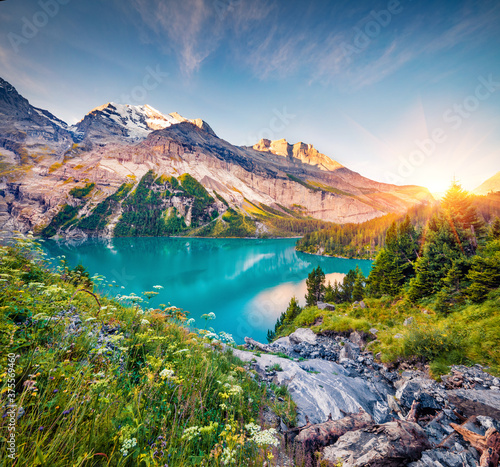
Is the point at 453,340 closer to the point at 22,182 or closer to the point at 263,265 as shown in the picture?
the point at 263,265

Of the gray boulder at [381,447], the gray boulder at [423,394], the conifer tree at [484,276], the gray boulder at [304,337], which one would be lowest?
the gray boulder at [304,337]

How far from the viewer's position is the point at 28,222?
125m

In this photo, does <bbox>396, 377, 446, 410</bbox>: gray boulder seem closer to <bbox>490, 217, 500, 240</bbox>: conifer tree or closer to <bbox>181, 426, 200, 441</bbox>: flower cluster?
<bbox>181, 426, 200, 441</bbox>: flower cluster

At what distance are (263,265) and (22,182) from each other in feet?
599

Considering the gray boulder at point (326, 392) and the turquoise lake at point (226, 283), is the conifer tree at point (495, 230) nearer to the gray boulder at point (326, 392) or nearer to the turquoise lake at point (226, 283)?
the gray boulder at point (326, 392)

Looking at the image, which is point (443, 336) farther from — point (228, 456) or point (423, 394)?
point (228, 456)

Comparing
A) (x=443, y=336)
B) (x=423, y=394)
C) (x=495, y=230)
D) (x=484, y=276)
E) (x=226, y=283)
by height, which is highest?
(x=495, y=230)

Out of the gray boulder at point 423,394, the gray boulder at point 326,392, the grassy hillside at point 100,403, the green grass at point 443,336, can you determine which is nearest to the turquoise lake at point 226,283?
the gray boulder at point 326,392

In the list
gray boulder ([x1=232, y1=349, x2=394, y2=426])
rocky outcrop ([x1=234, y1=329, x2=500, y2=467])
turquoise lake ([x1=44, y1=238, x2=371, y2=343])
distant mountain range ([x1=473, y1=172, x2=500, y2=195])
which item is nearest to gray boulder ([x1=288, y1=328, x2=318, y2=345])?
rocky outcrop ([x1=234, y1=329, x2=500, y2=467])

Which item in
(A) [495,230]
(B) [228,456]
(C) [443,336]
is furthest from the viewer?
(A) [495,230]

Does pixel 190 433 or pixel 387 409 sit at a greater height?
pixel 190 433

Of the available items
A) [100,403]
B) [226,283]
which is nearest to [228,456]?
[100,403]

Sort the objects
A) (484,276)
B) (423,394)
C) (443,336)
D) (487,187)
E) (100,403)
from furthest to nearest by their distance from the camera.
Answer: (487,187)
(484,276)
(443,336)
(423,394)
(100,403)

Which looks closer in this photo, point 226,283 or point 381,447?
point 381,447
